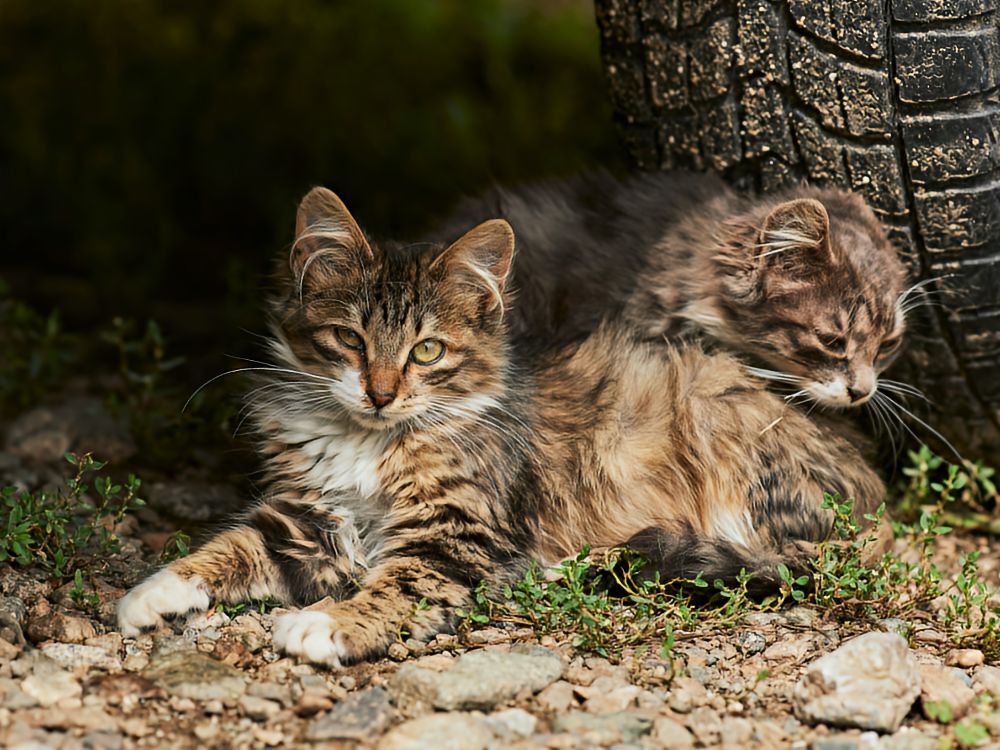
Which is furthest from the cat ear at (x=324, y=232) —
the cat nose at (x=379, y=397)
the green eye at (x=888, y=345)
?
the green eye at (x=888, y=345)

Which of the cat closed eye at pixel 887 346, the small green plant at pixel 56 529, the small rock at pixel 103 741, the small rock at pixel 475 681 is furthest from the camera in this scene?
the cat closed eye at pixel 887 346

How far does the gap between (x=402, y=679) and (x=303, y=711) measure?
0.23 meters

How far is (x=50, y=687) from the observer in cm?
258

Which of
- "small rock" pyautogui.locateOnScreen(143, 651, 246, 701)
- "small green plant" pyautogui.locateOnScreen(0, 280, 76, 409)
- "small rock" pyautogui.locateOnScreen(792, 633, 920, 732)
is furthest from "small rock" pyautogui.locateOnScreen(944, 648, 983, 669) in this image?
"small green plant" pyautogui.locateOnScreen(0, 280, 76, 409)

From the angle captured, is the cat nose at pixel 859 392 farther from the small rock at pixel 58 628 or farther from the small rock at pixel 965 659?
the small rock at pixel 58 628

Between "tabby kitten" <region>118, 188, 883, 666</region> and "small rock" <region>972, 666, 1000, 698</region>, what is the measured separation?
0.58 metres

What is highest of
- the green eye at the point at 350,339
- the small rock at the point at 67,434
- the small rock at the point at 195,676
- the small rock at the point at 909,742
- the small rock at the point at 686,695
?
the green eye at the point at 350,339

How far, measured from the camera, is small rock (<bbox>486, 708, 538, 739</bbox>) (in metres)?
2.53

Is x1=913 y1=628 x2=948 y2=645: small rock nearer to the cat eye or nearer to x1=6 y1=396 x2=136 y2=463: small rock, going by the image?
the cat eye

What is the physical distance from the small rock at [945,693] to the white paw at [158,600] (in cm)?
181

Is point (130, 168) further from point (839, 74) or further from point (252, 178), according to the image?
point (839, 74)

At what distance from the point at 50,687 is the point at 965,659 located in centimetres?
222

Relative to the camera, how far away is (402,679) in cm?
267

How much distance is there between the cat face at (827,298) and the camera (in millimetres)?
3465
